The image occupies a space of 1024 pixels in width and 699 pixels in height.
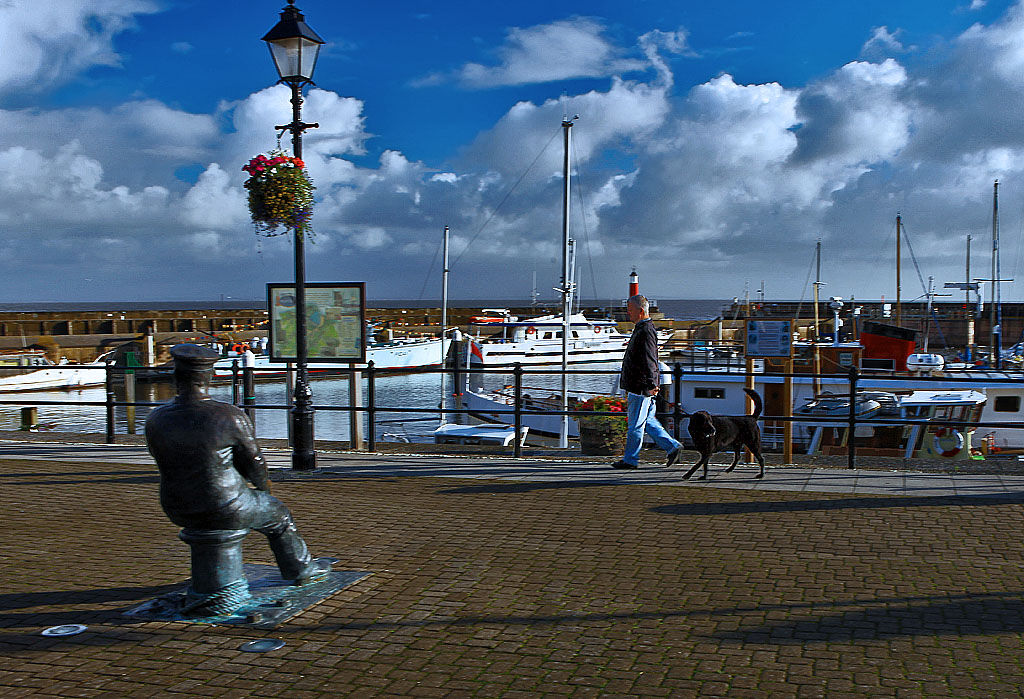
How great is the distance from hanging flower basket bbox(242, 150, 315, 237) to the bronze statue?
4695 mm

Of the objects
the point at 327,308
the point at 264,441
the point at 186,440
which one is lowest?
the point at 264,441

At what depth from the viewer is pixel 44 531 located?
754cm

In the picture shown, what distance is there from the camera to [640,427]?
982 centimetres

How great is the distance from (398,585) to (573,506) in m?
2.67

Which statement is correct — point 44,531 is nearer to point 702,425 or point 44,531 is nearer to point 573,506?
point 573,506

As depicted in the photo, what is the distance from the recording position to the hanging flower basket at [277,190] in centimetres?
971

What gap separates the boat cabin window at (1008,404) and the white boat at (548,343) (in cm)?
3223

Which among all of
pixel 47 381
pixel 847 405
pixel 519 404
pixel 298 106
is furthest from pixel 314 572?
pixel 47 381

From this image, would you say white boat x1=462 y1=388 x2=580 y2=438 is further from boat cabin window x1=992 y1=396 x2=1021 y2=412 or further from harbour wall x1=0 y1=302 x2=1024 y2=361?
harbour wall x1=0 y1=302 x2=1024 y2=361

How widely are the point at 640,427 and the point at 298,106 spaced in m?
5.38

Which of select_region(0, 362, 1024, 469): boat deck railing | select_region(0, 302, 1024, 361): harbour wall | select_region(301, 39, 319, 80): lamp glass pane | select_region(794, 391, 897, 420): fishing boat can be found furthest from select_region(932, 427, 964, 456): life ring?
select_region(0, 302, 1024, 361): harbour wall

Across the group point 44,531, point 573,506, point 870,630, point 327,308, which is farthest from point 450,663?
point 327,308

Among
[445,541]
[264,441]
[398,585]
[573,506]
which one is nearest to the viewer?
[398,585]

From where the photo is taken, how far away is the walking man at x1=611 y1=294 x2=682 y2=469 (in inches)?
375
